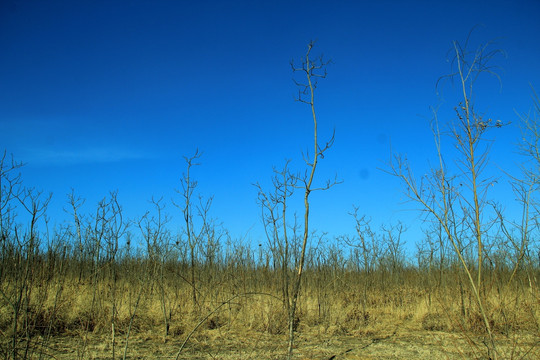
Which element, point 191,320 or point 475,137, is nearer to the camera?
point 475,137

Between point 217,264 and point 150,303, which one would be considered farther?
point 217,264

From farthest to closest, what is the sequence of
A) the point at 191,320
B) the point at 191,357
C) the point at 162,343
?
the point at 191,320
the point at 162,343
the point at 191,357

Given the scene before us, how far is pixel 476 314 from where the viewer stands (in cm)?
953

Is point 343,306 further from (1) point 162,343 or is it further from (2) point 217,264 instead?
(1) point 162,343

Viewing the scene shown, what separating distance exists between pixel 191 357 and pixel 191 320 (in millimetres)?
2944

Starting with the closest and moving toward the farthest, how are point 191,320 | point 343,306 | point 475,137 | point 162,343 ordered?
point 475,137 → point 162,343 → point 191,320 → point 343,306

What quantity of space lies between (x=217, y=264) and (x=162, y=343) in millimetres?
4595

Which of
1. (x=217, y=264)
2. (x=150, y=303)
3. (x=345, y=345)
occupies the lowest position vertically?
(x=345, y=345)

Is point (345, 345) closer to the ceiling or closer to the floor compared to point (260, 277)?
closer to the floor

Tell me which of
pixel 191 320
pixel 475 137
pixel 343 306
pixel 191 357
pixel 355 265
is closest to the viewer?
pixel 475 137

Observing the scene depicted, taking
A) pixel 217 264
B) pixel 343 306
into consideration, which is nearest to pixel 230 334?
pixel 217 264

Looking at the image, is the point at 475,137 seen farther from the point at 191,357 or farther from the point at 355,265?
the point at 355,265

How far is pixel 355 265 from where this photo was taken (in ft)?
52.5

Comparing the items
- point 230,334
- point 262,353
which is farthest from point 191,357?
point 230,334
